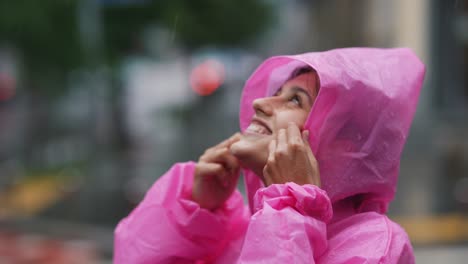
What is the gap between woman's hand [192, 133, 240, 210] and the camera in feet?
6.08

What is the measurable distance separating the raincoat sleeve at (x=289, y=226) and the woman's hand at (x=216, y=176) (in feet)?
0.93

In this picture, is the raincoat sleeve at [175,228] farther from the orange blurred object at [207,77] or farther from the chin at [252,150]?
the orange blurred object at [207,77]

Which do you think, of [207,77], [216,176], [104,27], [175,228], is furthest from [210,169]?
[207,77]

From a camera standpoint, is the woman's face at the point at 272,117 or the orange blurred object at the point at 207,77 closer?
the woman's face at the point at 272,117

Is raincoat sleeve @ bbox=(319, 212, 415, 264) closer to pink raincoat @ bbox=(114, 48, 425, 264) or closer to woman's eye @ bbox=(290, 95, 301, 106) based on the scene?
pink raincoat @ bbox=(114, 48, 425, 264)

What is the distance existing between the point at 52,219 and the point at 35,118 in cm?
547

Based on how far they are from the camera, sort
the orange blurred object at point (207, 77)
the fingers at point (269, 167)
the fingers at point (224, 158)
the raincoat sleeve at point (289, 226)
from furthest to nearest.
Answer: the orange blurred object at point (207, 77)
the fingers at point (224, 158)
the fingers at point (269, 167)
the raincoat sleeve at point (289, 226)

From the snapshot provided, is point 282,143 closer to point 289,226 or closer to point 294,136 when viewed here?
point 294,136

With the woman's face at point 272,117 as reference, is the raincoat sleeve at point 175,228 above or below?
below

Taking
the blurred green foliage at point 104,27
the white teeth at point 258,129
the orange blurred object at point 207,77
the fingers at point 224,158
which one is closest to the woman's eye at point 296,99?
the white teeth at point 258,129

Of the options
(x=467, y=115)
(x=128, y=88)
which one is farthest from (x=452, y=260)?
(x=128, y=88)

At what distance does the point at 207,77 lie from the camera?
56.3ft

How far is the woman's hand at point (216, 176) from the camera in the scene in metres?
1.85

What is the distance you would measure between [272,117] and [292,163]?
169 millimetres
